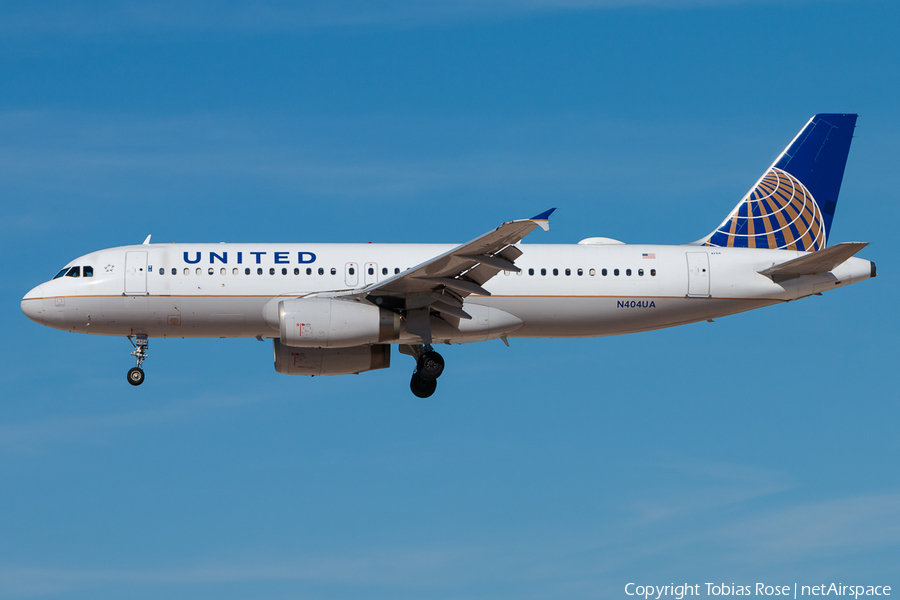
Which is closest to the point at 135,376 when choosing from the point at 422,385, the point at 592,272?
the point at 422,385

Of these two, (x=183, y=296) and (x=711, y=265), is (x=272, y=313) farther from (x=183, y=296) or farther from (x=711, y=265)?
(x=711, y=265)

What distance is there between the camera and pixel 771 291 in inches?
1284

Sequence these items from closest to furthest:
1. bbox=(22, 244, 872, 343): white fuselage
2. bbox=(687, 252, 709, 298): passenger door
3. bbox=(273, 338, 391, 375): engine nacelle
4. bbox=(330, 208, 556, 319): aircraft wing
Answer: bbox=(330, 208, 556, 319): aircraft wing → bbox=(22, 244, 872, 343): white fuselage → bbox=(273, 338, 391, 375): engine nacelle → bbox=(687, 252, 709, 298): passenger door

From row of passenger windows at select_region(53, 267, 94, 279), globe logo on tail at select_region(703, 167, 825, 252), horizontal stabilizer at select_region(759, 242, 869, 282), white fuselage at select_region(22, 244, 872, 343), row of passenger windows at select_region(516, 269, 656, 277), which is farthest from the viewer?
globe logo on tail at select_region(703, 167, 825, 252)

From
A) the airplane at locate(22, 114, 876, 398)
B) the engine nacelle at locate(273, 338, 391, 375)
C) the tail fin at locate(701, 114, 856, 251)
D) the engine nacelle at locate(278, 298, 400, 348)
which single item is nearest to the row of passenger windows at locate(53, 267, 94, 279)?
the airplane at locate(22, 114, 876, 398)

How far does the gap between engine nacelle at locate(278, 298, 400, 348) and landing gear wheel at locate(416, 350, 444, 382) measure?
7.45ft

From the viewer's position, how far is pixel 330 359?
32.1m

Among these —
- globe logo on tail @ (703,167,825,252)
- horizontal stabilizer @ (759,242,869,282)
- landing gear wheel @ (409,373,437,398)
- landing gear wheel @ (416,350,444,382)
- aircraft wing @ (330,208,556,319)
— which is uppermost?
globe logo on tail @ (703,167,825,252)

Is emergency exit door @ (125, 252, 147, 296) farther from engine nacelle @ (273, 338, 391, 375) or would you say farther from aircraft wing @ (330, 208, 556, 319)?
aircraft wing @ (330, 208, 556, 319)

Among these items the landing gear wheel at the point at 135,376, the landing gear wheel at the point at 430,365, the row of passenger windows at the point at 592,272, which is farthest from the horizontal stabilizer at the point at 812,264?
the landing gear wheel at the point at 135,376

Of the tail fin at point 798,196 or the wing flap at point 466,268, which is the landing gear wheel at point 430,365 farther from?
the tail fin at point 798,196

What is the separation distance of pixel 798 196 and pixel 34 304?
78.7 feet

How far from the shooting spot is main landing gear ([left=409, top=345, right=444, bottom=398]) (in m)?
31.5

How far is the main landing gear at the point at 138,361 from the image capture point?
31.6 m
